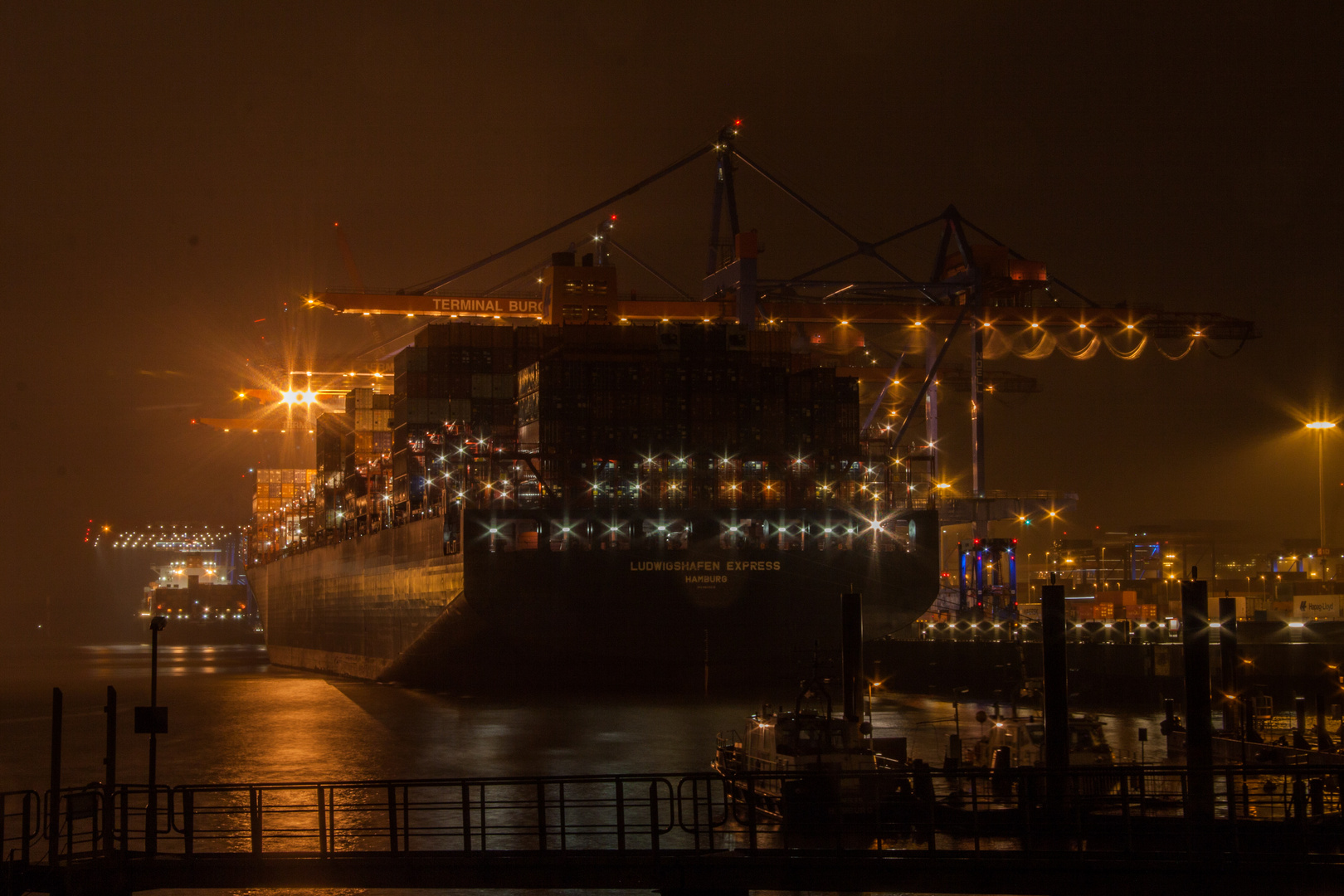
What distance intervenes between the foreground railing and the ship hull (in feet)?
62.2

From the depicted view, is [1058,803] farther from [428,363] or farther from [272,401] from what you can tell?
[272,401]

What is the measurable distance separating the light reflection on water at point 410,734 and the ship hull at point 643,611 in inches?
49.8

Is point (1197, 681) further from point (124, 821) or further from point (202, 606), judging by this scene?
point (202, 606)

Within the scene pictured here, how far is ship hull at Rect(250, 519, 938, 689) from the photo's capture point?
159ft

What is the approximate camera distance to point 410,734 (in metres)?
42.2

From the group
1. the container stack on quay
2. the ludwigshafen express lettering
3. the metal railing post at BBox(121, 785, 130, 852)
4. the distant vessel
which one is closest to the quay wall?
the ludwigshafen express lettering

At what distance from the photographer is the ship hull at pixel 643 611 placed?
1907 inches

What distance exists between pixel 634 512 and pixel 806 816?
29224 millimetres

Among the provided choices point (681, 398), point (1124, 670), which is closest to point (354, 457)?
point (681, 398)

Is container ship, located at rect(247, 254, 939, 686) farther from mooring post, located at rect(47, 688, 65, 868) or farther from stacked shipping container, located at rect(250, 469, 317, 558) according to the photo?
mooring post, located at rect(47, 688, 65, 868)

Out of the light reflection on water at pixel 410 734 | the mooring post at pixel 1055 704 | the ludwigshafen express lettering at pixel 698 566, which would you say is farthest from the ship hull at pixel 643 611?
the mooring post at pixel 1055 704

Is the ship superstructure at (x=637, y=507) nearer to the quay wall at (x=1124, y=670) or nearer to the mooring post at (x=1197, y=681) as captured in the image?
the quay wall at (x=1124, y=670)

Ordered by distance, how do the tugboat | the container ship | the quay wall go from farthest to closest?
the container ship → the quay wall → the tugboat

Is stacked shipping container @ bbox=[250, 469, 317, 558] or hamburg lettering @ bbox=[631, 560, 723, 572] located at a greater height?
stacked shipping container @ bbox=[250, 469, 317, 558]
